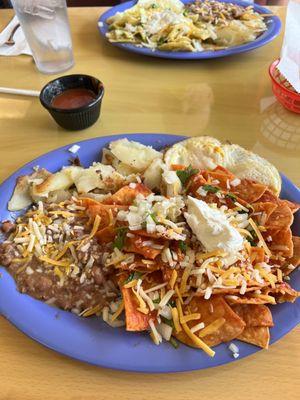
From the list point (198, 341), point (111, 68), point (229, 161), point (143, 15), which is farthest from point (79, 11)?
point (198, 341)

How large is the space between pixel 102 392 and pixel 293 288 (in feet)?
1.65

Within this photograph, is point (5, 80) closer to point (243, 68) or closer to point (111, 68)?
point (111, 68)

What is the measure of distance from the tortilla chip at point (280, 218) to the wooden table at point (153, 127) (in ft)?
0.89

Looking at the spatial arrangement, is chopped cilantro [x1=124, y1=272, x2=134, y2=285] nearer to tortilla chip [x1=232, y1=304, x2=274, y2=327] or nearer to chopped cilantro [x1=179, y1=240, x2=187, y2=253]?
chopped cilantro [x1=179, y1=240, x2=187, y2=253]

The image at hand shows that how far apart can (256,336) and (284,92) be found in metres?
1.02

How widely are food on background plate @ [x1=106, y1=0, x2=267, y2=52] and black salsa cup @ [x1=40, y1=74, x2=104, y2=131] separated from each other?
48 cm

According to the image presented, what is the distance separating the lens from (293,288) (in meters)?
0.91

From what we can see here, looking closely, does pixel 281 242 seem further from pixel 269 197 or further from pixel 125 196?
pixel 125 196

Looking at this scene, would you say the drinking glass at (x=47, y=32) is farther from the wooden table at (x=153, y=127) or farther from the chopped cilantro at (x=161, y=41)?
the chopped cilantro at (x=161, y=41)

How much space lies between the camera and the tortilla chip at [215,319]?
0.84 meters

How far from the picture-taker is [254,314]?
2.88 ft

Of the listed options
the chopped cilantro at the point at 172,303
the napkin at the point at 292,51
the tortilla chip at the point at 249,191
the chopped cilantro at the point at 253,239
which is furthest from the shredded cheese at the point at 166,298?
the napkin at the point at 292,51

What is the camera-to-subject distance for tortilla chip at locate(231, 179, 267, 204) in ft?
3.46

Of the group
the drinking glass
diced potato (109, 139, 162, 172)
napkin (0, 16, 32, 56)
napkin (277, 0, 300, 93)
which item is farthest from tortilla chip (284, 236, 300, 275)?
napkin (0, 16, 32, 56)
